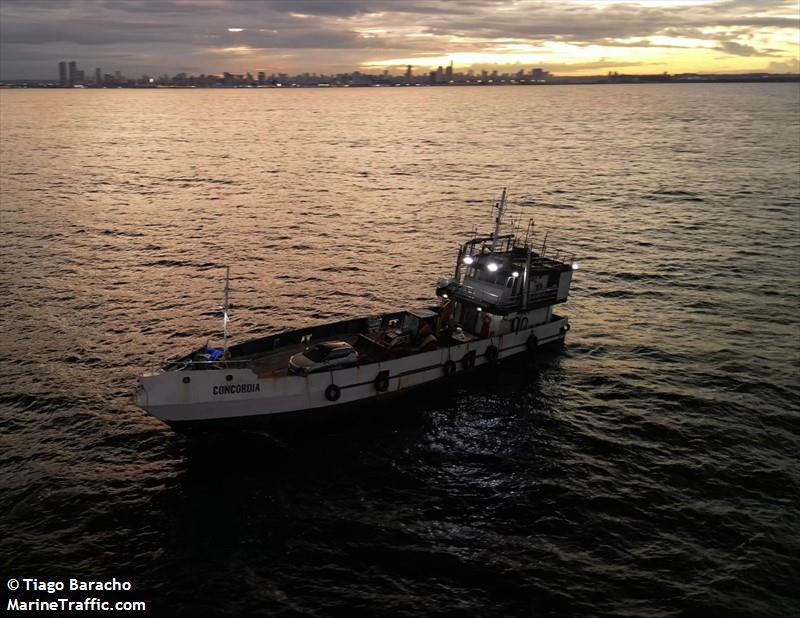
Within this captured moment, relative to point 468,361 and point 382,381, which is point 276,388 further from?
point 468,361

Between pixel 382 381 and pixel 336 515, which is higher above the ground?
pixel 382 381

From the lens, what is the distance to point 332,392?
27.9 meters

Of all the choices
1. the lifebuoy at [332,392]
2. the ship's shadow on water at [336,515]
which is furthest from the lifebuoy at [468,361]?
the lifebuoy at [332,392]

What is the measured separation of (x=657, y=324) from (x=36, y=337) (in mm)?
41877

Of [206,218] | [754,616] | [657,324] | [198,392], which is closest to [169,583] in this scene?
[198,392]

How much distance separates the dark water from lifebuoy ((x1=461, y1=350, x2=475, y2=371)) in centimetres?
127

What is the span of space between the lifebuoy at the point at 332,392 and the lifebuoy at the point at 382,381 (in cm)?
222

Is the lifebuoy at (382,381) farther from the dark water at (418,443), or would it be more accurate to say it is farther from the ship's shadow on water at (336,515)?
the dark water at (418,443)

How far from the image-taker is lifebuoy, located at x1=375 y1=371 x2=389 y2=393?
29328mm

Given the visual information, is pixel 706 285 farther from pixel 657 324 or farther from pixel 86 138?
pixel 86 138

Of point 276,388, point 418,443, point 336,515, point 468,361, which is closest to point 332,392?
point 276,388

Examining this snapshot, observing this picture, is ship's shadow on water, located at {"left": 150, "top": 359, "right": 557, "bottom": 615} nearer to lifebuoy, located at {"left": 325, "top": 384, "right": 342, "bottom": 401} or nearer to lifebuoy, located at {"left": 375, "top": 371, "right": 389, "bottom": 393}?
lifebuoy, located at {"left": 375, "top": 371, "right": 389, "bottom": 393}

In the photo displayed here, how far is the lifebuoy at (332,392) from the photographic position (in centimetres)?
2780

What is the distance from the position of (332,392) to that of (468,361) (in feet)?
28.5
